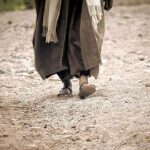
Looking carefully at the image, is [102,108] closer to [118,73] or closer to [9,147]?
[9,147]

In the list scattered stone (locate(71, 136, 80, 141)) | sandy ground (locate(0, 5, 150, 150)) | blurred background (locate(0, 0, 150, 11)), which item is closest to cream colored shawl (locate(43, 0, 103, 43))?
sandy ground (locate(0, 5, 150, 150))

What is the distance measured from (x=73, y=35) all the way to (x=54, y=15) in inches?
11.7

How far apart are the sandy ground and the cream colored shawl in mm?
715

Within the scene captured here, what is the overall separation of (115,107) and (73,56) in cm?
75

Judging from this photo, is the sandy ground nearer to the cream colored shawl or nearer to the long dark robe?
the long dark robe

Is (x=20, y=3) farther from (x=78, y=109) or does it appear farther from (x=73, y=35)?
(x=78, y=109)

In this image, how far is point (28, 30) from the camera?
42.9ft

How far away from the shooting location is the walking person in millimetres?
6211

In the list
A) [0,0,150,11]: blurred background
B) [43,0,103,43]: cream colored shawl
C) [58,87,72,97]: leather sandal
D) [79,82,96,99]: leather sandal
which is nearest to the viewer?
[43,0,103,43]: cream colored shawl

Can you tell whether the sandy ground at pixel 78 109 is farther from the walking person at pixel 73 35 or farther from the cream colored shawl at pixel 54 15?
the cream colored shawl at pixel 54 15

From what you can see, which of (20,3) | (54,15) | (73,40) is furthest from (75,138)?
(20,3)

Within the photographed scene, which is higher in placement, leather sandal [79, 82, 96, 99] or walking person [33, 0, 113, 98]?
walking person [33, 0, 113, 98]

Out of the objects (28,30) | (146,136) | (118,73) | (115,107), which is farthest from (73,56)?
(28,30)

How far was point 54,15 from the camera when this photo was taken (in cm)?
620
